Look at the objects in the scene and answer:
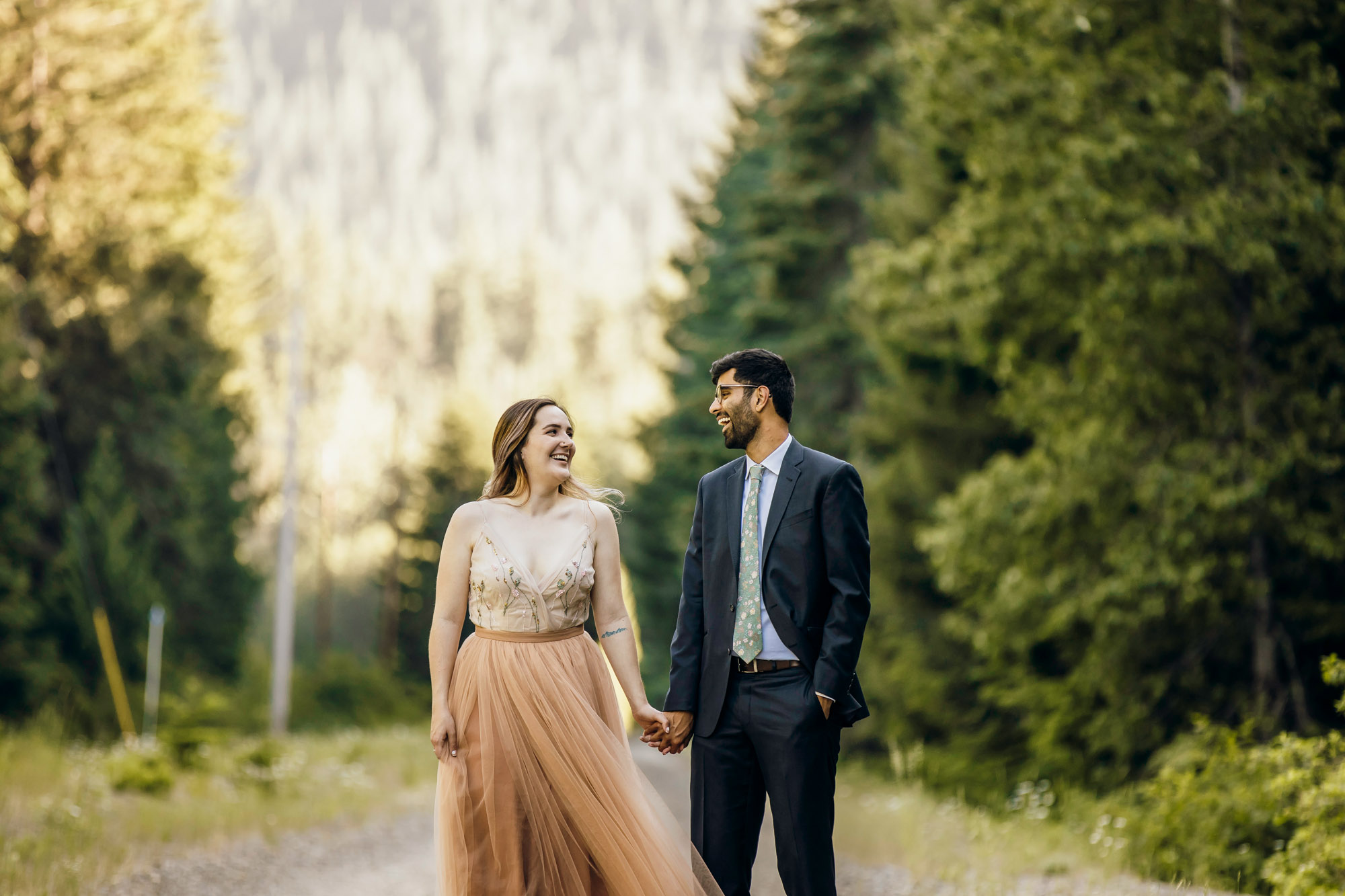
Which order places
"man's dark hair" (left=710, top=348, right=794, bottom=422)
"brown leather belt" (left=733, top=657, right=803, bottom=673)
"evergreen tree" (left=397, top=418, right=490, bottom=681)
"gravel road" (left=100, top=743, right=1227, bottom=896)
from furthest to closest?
"evergreen tree" (left=397, top=418, right=490, bottom=681)
"gravel road" (left=100, top=743, right=1227, bottom=896)
"man's dark hair" (left=710, top=348, right=794, bottom=422)
"brown leather belt" (left=733, top=657, right=803, bottom=673)

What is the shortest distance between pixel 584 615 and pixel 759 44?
28395 millimetres

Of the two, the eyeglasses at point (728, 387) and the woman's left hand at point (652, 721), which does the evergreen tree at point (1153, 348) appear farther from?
the woman's left hand at point (652, 721)

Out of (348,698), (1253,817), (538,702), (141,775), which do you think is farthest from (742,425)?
(348,698)

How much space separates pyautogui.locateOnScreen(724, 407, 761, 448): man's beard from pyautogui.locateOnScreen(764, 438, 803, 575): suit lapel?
0.19m

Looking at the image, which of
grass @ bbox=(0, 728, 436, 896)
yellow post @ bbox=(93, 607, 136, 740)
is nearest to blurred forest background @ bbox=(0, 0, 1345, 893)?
yellow post @ bbox=(93, 607, 136, 740)

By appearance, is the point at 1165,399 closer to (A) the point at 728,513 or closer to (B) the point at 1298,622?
(B) the point at 1298,622

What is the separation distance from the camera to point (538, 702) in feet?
17.1

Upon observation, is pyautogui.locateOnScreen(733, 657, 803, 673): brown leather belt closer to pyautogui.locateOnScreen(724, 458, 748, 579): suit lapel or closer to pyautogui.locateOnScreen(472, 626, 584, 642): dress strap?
pyautogui.locateOnScreen(724, 458, 748, 579): suit lapel

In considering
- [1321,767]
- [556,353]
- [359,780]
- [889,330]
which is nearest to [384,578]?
[359,780]

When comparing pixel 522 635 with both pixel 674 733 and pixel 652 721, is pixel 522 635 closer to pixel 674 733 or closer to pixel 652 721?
pixel 652 721

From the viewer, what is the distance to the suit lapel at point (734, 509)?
5.03 m

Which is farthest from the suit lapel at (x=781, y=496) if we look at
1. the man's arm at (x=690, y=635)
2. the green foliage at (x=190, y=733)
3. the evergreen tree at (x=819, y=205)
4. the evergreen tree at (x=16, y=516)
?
the evergreen tree at (x=16, y=516)

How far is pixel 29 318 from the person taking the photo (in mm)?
21969

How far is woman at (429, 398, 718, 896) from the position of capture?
16.7 feet
